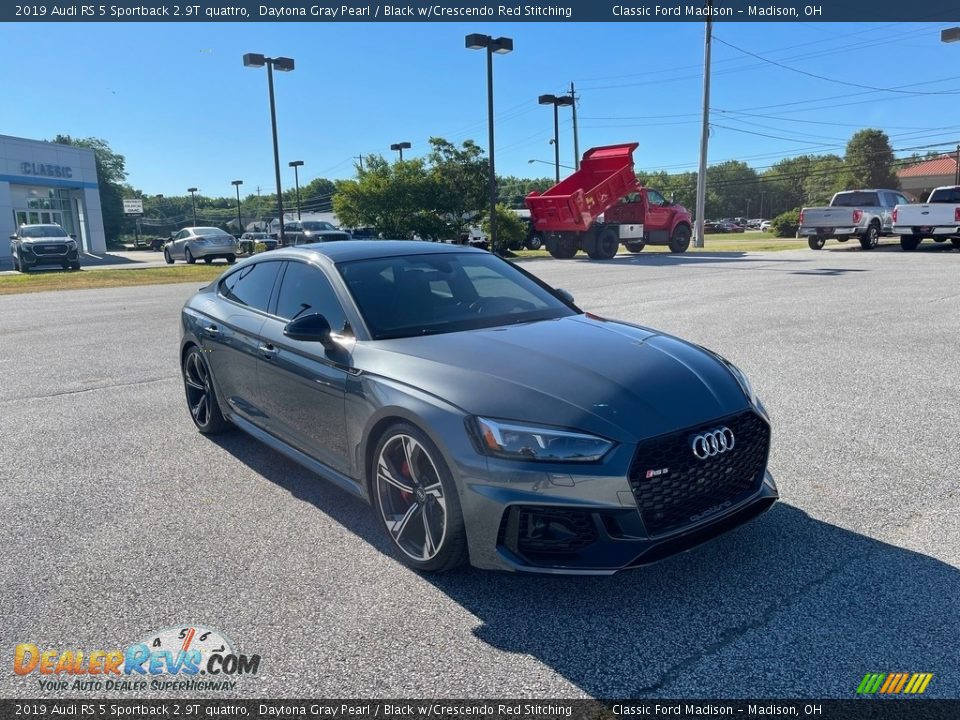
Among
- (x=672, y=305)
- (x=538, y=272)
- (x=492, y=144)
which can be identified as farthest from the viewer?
(x=492, y=144)

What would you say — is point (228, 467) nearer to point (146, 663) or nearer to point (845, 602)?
point (146, 663)

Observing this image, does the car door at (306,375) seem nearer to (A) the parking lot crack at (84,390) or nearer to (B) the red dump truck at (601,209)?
(A) the parking lot crack at (84,390)

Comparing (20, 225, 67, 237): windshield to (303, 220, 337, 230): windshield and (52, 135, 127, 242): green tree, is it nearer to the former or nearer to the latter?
(303, 220, 337, 230): windshield

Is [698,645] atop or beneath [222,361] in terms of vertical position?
beneath

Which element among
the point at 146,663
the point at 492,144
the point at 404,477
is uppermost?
the point at 492,144

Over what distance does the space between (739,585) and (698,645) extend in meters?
0.52

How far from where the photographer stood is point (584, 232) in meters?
25.1

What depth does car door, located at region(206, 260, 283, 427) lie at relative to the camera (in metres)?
4.64

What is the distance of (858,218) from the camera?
24703 millimetres

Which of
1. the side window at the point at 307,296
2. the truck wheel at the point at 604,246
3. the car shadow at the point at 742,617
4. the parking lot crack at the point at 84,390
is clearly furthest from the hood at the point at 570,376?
the truck wheel at the point at 604,246

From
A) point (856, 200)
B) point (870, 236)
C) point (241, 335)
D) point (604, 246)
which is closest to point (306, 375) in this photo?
point (241, 335)

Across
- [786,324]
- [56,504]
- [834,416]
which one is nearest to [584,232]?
[786,324]

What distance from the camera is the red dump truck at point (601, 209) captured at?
956 inches

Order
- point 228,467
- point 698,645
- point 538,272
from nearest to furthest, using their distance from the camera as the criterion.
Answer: point 698,645
point 228,467
point 538,272
